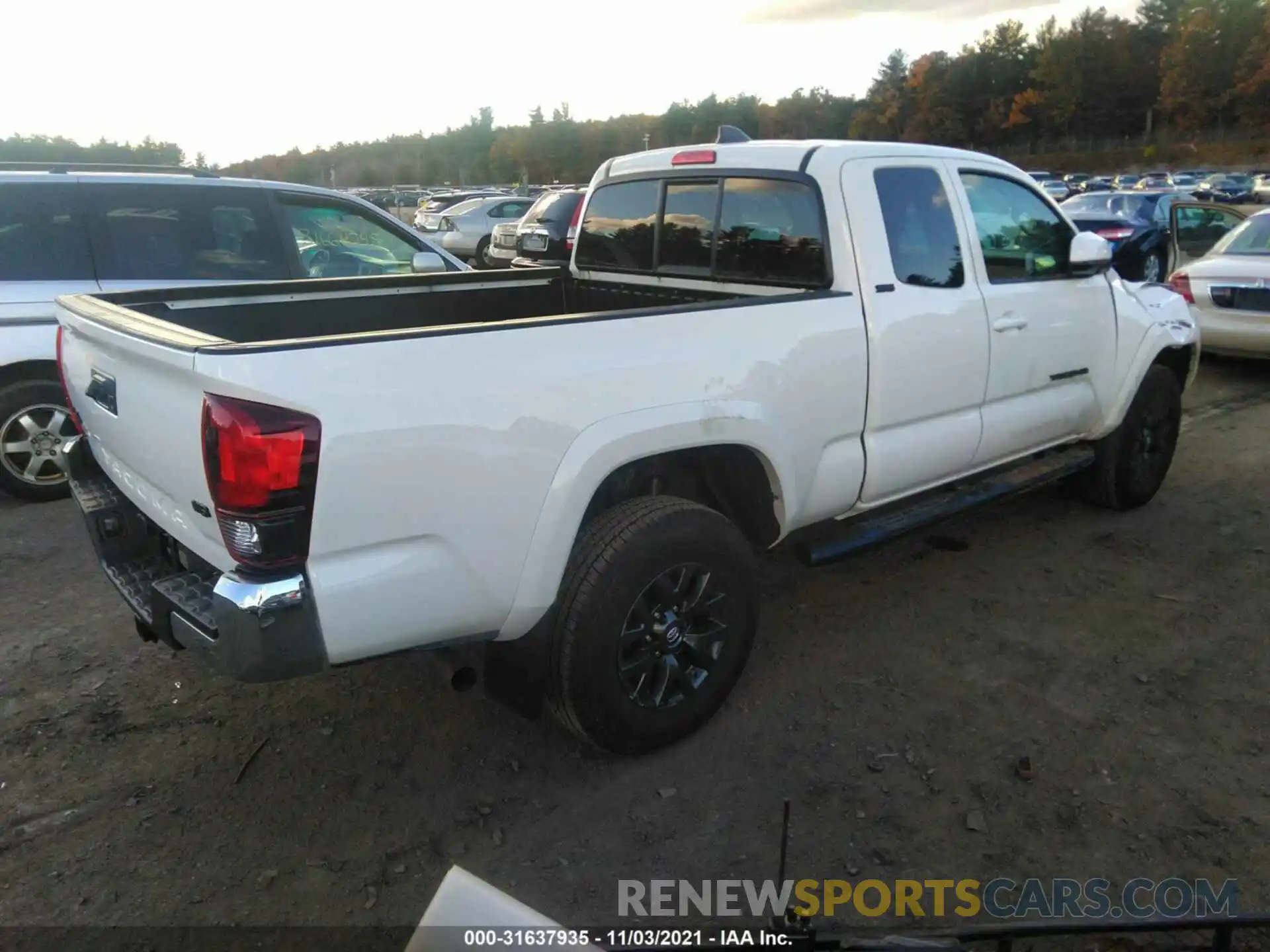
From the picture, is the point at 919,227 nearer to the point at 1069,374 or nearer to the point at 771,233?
the point at 771,233

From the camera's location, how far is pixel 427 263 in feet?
20.1

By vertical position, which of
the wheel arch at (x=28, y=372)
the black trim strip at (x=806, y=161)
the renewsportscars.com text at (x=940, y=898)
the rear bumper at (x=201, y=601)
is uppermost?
the black trim strip at (x=806, y=161)

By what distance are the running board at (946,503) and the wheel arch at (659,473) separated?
304mm

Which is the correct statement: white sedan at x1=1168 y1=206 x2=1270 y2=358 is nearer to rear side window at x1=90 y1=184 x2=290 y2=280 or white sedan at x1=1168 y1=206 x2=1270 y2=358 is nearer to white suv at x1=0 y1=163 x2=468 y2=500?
white suv at x1=0 y1=163 x2=468 y2=500

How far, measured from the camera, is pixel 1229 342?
8.63 meters

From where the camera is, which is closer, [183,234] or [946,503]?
[946,503]

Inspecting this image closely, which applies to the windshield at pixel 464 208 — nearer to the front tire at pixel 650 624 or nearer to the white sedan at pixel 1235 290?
the white sedan at pixel 1235 290

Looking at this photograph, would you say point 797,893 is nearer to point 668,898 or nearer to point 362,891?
point 668,898

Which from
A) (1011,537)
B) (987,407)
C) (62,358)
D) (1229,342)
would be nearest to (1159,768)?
(987,407)

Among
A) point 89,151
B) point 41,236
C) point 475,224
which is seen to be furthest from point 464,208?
point 89,151

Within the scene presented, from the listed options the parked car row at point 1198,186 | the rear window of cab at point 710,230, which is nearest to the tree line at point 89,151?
the rear window of cab at point 710,230

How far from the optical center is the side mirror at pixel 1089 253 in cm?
452

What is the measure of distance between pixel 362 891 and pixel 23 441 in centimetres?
426

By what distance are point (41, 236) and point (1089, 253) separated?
567 cm
